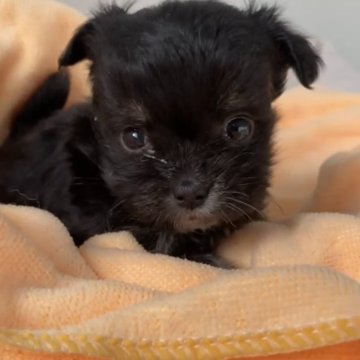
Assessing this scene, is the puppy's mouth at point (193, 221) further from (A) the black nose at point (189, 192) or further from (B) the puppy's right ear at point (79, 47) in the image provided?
(B) the puppy's right ear at point (79, 47)

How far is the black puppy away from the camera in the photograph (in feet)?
4.18

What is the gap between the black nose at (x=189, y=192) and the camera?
4.08ft

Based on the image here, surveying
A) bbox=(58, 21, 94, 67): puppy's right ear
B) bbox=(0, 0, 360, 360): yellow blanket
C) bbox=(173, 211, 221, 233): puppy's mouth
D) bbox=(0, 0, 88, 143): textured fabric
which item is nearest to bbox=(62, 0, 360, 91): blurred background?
bbox=(0, 0, 88, 143): textured fabric

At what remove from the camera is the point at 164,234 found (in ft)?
4.76

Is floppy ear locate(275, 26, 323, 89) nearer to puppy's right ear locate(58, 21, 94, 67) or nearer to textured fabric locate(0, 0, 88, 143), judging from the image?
puppy's right ear locate(58, 21, 94, 67)

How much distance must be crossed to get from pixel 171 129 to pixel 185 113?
4 cm

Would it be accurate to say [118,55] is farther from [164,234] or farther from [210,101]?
[164,234]

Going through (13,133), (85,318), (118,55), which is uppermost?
(118,55)

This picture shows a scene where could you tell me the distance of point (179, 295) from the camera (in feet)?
3.44

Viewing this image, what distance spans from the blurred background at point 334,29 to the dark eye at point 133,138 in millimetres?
1338

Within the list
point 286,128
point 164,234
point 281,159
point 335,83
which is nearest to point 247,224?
point 164,234

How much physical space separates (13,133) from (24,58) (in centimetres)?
19

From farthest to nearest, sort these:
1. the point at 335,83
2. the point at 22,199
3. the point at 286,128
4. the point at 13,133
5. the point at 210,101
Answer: the point at 335,83
the point at 286,128
the point at 13,133
the point at 22,199
the point at 210,101

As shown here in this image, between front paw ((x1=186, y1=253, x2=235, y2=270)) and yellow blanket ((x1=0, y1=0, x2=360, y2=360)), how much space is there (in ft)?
0.06
